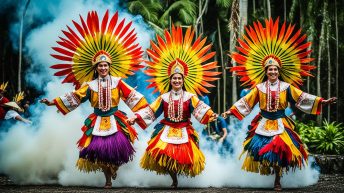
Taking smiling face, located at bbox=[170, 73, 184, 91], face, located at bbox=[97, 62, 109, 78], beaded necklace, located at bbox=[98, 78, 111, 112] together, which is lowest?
beaded necklace, located at bbox=[98, 78, 111, 112]

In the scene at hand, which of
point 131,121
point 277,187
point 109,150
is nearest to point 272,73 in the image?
point 277,187

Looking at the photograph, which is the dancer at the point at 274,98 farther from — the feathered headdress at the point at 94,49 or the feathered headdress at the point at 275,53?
the feathered headdress at the point at 94,49

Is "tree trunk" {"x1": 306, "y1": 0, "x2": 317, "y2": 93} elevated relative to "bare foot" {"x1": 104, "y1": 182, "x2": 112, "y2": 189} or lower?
elevated

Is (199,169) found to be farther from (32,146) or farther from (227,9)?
(227,9)

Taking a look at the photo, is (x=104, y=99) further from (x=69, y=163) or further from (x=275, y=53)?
(x=275, y=53)

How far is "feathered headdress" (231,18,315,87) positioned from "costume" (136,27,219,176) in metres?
0.60

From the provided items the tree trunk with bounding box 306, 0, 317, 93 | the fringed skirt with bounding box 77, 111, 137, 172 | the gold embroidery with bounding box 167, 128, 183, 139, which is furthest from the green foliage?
the tree trunk with bounding box 306, 0, 317, 93

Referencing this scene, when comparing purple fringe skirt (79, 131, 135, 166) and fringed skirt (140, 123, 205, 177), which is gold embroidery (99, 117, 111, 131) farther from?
fringed skirt (140, 123, 205, 177)

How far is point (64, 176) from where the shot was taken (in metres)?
9.16

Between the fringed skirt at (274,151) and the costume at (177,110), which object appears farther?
the costume at (177,110)

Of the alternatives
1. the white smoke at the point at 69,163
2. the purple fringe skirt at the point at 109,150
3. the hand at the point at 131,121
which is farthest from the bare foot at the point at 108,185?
the hand at the point at 131,121

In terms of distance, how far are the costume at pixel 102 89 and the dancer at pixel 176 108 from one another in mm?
264

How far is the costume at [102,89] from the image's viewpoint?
8539 mm

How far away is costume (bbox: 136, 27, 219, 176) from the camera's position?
8406mm
